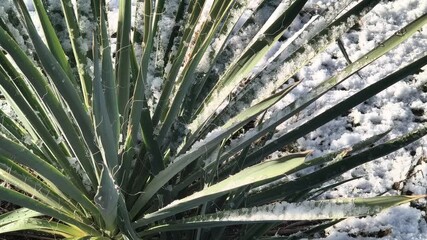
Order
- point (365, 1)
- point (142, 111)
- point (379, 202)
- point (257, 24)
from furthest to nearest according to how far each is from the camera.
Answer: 1. point (257, 24)
2. point (365, 1)
3. point (142, 111)
4. point (379, 202)

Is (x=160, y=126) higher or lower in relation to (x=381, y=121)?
lower

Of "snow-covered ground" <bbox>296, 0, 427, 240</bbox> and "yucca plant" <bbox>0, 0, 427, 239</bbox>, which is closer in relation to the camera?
"yucca plant" <bbox>0, 0, 427, 239</bbox>

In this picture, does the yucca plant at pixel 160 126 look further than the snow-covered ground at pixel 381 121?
No

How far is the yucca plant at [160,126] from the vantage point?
115 centimetres

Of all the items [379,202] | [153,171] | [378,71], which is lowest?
[379,202]

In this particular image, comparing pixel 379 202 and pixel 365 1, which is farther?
pixel 365 1

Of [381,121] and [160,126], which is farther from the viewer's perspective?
[381,121]

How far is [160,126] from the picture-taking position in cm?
142

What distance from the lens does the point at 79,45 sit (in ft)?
4.51

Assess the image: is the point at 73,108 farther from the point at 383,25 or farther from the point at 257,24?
the point at 383,25

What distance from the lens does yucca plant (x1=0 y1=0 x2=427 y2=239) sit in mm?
1148

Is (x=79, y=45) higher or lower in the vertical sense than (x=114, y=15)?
lower

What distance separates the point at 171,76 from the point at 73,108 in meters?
0.31

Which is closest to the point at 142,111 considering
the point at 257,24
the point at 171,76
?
the point at 171,76
